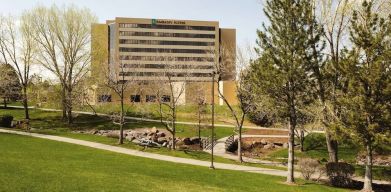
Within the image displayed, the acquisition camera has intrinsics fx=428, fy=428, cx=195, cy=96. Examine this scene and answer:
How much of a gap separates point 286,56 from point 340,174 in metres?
8.03

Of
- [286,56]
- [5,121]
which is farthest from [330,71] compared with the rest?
[5,121]

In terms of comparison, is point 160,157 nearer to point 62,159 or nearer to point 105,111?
point 62,159

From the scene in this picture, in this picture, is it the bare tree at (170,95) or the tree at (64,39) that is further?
the tree at (64,39)

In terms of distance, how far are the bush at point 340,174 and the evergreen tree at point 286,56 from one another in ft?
9.99

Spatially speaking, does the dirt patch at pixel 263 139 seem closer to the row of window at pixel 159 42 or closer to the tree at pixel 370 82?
the tree at pixel 370 82

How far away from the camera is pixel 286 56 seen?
79.9 feet

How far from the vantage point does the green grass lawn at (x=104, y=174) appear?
59.8 feet

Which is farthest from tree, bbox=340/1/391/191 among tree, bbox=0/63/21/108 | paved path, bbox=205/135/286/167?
tree, bbox=0/63/21/108

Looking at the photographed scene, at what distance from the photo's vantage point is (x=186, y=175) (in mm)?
23891

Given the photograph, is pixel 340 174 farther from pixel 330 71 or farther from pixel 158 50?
pixel 158 50

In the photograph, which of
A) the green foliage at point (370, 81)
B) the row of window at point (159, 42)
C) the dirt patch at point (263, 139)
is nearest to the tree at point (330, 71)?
the green foliage at point (370, 81)

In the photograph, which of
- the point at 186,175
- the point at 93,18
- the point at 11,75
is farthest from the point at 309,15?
the point at 11,75

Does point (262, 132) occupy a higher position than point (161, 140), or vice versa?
point (262, 132)

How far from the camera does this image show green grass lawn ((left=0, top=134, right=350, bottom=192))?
18.2 m
